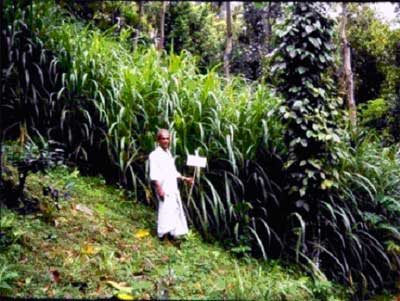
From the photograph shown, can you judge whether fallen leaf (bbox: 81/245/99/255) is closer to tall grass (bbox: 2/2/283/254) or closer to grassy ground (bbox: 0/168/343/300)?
grassy ground (bbox: 0/168/343/300)

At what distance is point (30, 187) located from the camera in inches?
166

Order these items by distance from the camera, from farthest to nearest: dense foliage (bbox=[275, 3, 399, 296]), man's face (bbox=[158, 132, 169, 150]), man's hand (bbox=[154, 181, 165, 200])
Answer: dense foliage (bbox=[275, 3, 399, 296])
man's face (bbox=[158, 132, 169, 150])
man's hand (bbox=[154, 181, 165, 200])

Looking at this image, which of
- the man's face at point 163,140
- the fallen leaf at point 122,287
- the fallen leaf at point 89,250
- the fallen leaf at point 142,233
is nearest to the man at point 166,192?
the man's face at point 163,140

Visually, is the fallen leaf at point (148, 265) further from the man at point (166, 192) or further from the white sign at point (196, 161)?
the white sign at point (196, 161)

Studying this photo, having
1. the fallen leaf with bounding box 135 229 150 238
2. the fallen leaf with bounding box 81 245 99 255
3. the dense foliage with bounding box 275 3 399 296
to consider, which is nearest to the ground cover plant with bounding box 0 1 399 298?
the dense foliage with bounding box 275 3 399 296

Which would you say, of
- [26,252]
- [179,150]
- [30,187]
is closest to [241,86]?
[179,150]

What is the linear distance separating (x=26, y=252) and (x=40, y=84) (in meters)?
2.42

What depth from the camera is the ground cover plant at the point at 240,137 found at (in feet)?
14.8

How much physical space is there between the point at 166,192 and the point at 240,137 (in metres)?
1.17

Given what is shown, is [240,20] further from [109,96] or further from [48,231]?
[48,231]

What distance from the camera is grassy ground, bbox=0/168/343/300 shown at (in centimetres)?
312

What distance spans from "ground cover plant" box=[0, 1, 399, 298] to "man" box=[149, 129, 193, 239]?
37 cm

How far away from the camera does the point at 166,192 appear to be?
411 centimetres

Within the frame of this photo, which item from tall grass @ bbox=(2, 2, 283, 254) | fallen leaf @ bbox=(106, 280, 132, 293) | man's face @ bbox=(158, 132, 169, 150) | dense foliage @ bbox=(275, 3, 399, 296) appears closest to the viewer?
fallen leaf @ bbox=(106, 280, 132, 293)
